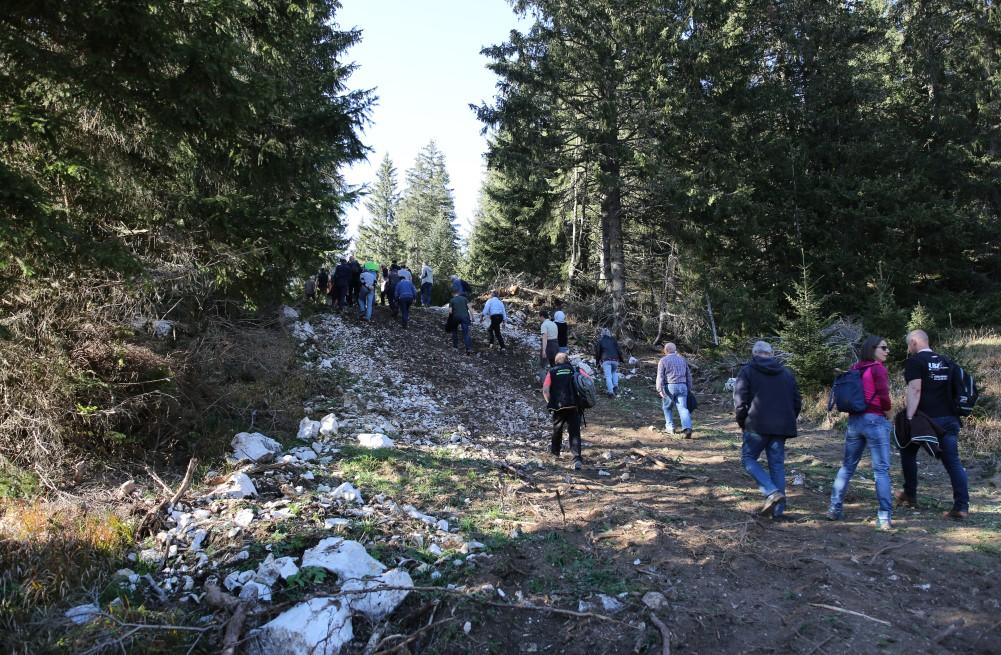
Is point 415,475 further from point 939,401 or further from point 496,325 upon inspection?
point 496,325

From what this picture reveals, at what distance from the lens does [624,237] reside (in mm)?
21312

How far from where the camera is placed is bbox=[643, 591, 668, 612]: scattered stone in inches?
164

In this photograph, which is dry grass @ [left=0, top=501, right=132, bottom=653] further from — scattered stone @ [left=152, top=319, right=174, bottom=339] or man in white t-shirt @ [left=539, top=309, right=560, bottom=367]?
man in white t-shirt @ [left=539, top=309, right=560, bottom=367]

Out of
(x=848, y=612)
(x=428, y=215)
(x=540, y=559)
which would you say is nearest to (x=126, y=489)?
(x=540, y=559)

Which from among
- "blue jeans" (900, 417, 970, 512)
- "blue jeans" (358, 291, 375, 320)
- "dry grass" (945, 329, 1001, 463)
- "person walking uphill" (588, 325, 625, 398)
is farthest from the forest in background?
"blue jeans" (900, 417, 970, 512)

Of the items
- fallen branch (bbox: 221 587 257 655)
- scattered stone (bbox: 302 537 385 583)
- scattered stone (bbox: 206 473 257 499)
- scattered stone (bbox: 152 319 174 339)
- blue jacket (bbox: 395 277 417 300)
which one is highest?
blue jacket (bbox: 395 277 417 300)

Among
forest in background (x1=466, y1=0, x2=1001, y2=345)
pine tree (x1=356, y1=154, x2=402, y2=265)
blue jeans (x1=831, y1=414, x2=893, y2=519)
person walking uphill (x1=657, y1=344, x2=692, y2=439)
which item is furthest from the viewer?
pine tree (x1=356, y1=154, x2=402, y2=265)

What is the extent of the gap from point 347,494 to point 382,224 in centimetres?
4707

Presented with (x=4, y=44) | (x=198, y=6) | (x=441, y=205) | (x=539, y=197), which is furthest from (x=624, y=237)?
(x=441, y=205)

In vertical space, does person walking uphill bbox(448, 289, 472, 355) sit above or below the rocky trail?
above

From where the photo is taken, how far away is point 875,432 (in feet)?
19.0

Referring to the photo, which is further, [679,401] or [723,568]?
[679,401]

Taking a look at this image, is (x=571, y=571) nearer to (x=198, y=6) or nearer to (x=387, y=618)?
(x=387, y=618)

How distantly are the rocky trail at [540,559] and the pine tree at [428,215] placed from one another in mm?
28615
